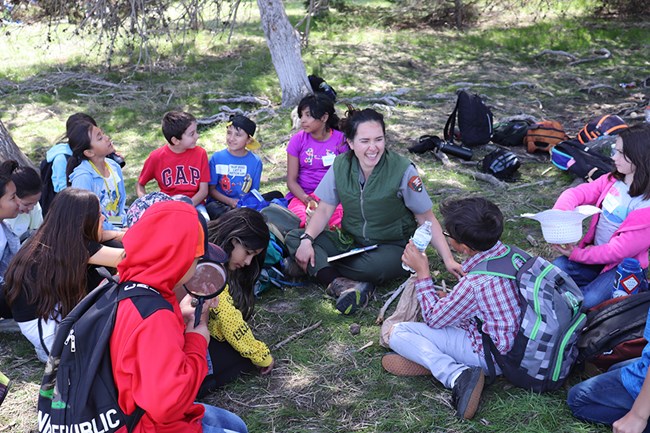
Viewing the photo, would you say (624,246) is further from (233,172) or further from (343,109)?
(343,109)

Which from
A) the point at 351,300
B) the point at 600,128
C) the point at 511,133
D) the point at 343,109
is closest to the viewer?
the point at 351,300

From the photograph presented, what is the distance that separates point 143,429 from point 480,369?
1611 mm

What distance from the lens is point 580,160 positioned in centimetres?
558

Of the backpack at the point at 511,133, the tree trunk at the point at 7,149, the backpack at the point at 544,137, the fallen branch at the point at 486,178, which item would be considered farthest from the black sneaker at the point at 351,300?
the backpack at the point at 511,133

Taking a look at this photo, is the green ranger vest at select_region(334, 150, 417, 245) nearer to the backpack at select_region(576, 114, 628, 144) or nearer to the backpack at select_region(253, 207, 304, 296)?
the backpack at select_region(253, 207, 304, 296)

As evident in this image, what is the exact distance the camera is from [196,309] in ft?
7.76

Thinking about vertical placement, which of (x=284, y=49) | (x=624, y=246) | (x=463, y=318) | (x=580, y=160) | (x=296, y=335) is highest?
(x=284, y=49)

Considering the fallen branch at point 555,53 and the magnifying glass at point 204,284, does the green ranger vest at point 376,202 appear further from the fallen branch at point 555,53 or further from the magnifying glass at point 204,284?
the fallen branch at point 555,53

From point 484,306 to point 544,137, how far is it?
4138 millimetres

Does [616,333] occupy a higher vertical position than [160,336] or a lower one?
lower

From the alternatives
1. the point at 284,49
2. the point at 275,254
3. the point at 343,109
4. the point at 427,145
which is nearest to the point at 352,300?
the point at 275,254

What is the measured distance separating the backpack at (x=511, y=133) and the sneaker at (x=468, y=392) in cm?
443

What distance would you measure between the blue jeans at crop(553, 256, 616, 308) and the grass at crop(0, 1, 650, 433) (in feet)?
2.00

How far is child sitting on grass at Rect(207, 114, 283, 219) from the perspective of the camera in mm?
4910
